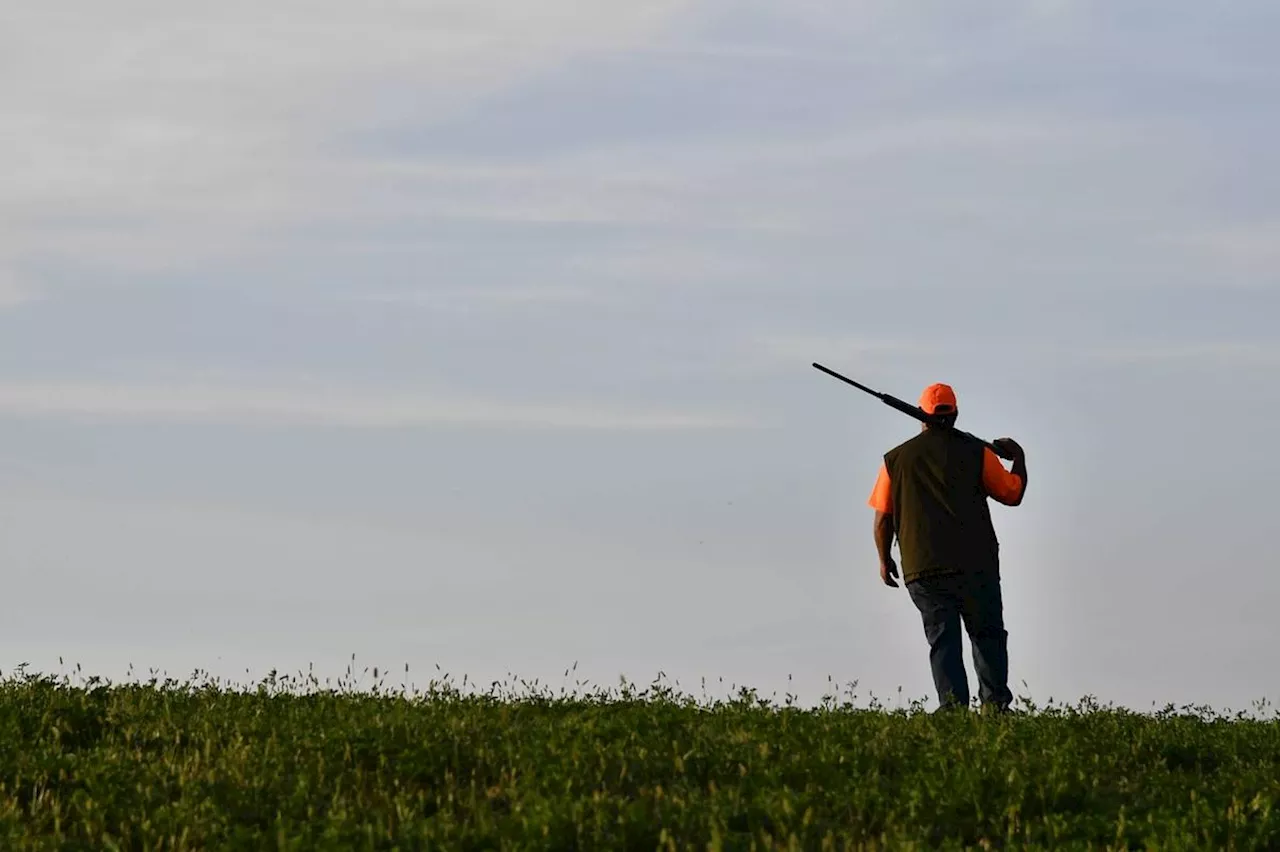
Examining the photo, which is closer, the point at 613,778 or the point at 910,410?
the point at 613,778

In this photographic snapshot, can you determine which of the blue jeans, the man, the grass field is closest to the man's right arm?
the man

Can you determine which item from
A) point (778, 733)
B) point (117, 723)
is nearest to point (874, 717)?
point (778, 733)

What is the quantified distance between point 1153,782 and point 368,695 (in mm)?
5376

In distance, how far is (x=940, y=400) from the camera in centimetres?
1404

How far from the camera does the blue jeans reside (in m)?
13.5

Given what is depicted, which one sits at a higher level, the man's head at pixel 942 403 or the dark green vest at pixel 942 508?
the man's head at pixel 942 403

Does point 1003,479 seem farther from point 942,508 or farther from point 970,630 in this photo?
point 970,630

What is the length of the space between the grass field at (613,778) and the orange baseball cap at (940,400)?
3501mm

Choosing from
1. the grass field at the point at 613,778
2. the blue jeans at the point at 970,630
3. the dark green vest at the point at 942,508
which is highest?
the dark green vest at the point at 942,508

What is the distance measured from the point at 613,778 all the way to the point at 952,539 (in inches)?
218

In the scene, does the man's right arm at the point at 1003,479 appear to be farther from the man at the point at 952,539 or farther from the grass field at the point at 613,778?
the grass field at the point at 613,778

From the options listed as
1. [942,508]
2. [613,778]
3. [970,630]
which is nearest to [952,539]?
[942,508]

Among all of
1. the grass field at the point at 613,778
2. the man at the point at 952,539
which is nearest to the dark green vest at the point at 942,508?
the man at the point at 952,539

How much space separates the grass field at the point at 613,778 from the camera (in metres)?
7.99
